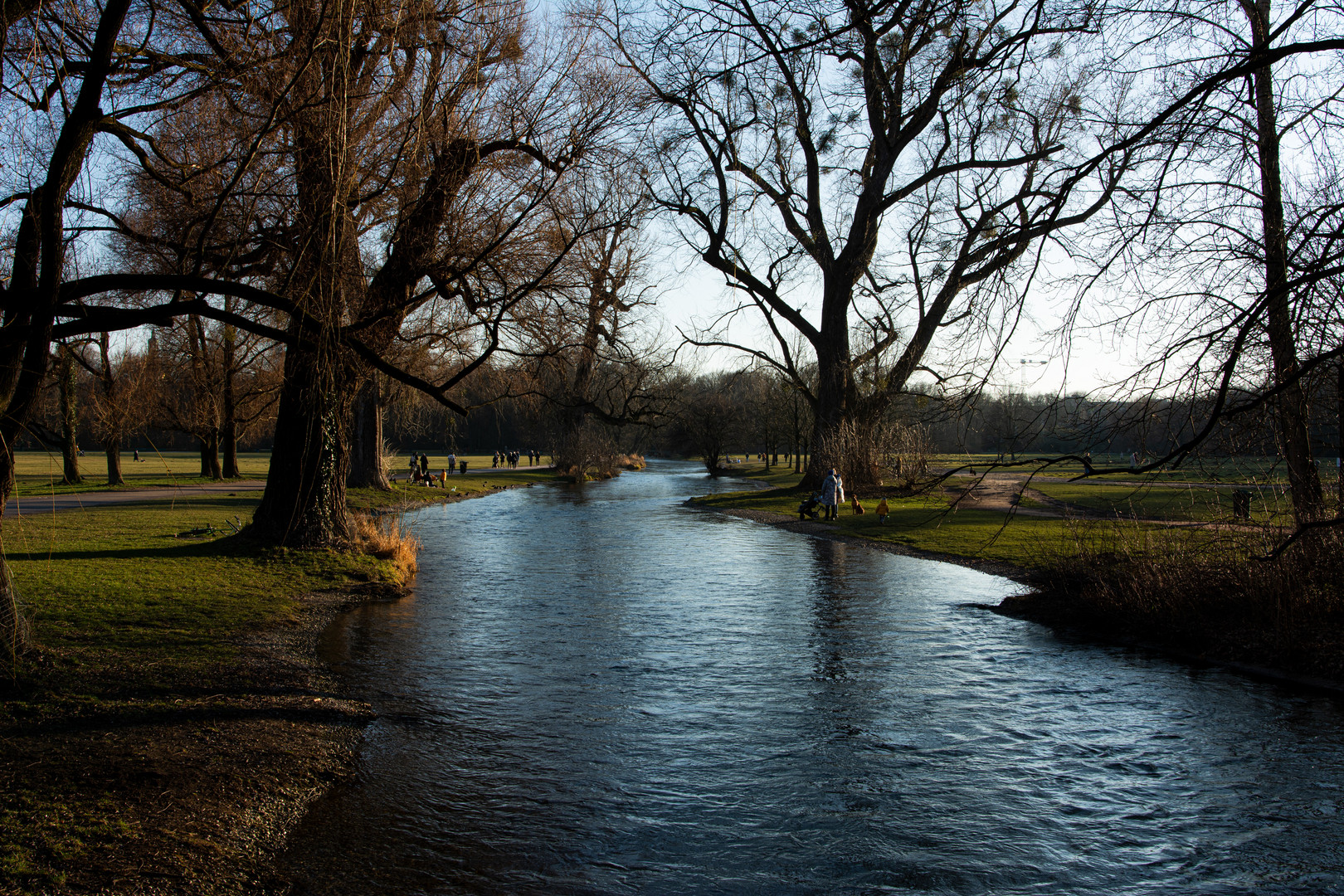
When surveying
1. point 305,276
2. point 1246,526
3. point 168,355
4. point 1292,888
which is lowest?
point 1292,888

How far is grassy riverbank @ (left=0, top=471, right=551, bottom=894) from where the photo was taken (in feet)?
14.7

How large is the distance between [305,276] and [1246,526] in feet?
36.1

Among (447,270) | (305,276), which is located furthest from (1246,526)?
(305,276)

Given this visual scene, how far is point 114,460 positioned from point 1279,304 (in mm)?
39307

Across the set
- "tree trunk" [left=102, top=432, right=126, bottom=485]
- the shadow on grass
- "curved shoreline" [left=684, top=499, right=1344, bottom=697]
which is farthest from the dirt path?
"curved shoreline" [left=684, top=499, right=1344, bottom=697]

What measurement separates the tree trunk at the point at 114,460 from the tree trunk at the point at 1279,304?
35337mm

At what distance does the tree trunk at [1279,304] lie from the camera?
5.17 m

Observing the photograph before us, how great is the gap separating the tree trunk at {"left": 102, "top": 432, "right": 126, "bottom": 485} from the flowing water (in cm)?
2691

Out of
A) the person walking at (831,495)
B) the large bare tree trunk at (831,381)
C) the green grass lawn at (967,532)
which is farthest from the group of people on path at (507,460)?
the person walking at (831,495)

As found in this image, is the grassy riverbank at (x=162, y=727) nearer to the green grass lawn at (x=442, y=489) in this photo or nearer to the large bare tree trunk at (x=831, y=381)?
the green grass lawn at (x=442, y=489)

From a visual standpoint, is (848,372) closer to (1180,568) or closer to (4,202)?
(1180,568)

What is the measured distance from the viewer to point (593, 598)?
1353 centimetres

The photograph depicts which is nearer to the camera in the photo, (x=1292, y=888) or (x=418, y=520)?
(x=1292, y=888)

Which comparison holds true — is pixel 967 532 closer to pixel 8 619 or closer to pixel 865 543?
pixel 865 543
